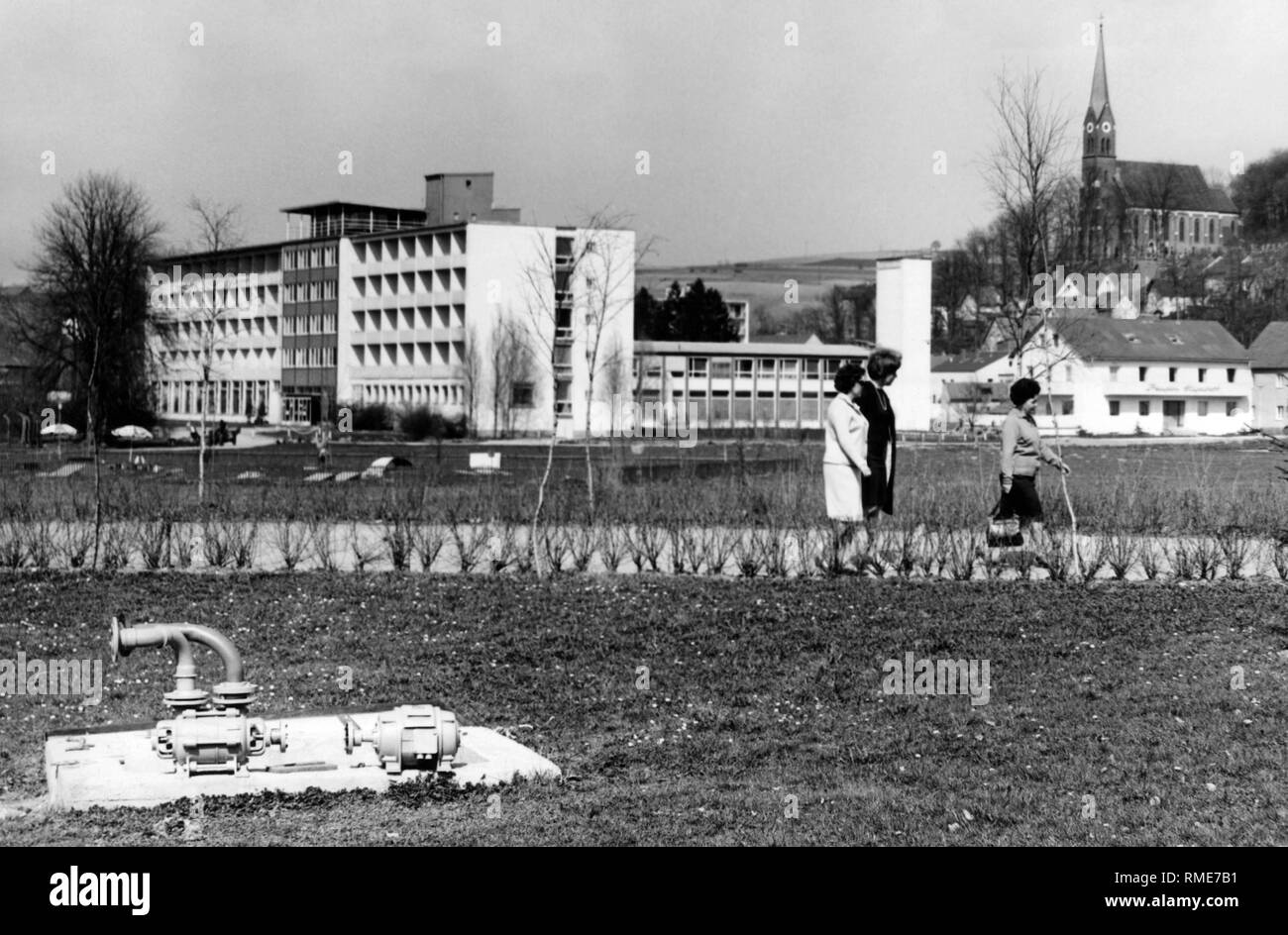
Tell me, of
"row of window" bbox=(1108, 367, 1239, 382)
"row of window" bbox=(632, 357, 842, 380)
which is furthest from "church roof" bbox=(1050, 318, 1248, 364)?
"row of window" bbox=(632, 357, 842, 380)

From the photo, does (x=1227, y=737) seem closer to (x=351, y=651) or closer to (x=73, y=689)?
(x=351, y=651)

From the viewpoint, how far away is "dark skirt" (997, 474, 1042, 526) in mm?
15789

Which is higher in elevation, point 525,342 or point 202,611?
point 525,342

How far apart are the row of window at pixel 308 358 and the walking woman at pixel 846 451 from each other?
96584 mm

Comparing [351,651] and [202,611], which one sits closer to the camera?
[351,651]

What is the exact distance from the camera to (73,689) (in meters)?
11.2

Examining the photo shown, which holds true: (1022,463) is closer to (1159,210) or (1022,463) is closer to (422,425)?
(422,425)

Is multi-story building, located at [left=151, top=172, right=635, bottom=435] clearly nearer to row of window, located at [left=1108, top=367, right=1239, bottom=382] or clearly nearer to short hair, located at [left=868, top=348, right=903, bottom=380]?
row of window, located at [left=1108, top=367, right=1239, bottom=382]

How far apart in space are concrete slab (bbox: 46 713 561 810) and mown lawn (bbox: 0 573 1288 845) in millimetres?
193

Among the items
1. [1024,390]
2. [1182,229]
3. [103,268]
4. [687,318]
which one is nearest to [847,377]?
[1024,390]

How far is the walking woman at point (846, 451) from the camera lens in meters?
14.6

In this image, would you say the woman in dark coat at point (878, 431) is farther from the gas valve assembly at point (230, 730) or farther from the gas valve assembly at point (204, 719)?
the gas valve assembly at point (204, 719)
